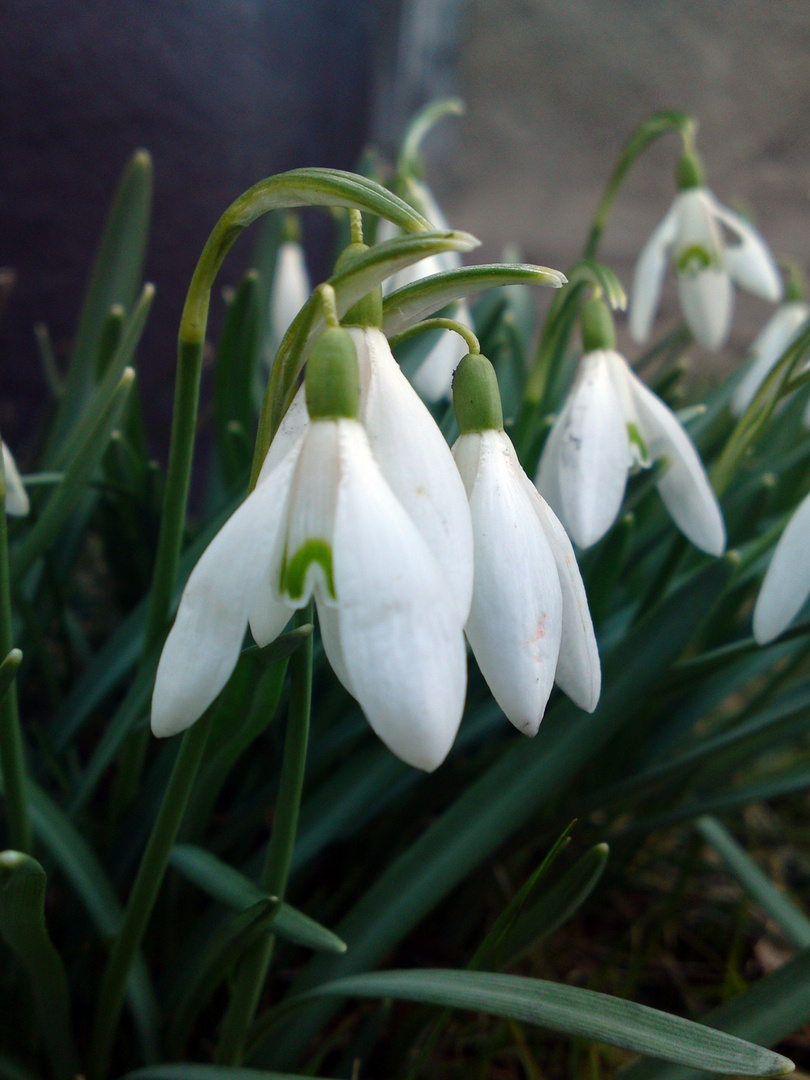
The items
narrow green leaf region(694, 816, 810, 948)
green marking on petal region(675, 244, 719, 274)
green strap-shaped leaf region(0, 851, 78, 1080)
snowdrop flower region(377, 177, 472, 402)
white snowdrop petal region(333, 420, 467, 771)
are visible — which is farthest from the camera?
green marking on petal region(675, 244, 719, 274)

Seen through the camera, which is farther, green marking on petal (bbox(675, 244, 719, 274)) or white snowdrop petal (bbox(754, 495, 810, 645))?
green marking on petal (bbox(675, 244, 719, 274))

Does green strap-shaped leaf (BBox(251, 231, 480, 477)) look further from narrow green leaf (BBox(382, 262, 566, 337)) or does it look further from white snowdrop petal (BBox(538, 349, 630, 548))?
white snowdrop petal (BBox(538, 349, 630, 548))

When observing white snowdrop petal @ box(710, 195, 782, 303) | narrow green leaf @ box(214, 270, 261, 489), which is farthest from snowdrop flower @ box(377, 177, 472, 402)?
white snowdrop petal @ box(710, 195, 782, 303)

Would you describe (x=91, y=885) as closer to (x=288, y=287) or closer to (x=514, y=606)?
(x=514, y=606)

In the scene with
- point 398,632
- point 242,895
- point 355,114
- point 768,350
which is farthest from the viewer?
point 355,114

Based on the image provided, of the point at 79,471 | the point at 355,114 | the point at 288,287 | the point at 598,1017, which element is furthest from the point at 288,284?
the point at 355,114

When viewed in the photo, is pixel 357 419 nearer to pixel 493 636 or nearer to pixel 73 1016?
pixel 493 636

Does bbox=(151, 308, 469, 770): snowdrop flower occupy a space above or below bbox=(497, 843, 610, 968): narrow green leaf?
above
